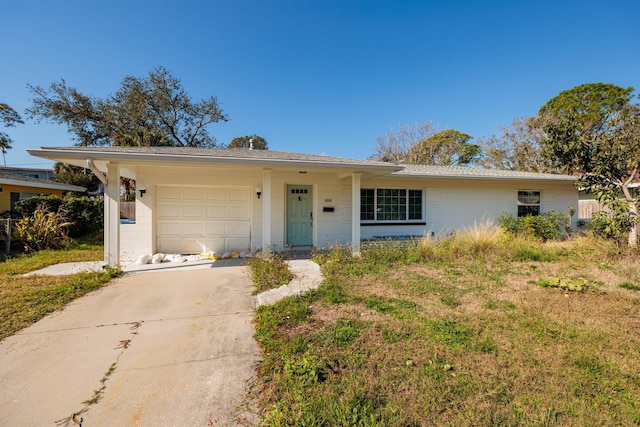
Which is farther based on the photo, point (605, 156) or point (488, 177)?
point (488, 177)

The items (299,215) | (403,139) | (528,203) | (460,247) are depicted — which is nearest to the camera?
(460,247)

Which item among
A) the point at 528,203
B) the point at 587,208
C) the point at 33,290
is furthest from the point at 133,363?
the point at 587,208

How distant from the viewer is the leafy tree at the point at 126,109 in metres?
17.7

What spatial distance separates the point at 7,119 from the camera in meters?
22.3

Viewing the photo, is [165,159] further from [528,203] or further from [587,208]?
[587,208]

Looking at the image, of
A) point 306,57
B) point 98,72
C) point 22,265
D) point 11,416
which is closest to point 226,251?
point 22,265

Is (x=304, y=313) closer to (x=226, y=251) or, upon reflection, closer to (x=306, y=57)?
(x=226, y=251)

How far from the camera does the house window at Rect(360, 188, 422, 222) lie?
1004cm

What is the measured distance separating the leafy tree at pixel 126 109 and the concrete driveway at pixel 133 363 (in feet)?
49.6

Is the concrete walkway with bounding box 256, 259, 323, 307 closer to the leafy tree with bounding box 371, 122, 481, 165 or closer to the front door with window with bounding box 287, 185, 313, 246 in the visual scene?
the front door with window with bounding box 287, 185, 313, 246

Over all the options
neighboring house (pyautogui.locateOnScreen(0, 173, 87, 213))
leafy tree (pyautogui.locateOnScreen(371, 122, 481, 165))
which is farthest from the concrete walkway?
leafy tree (pyautogui.locateOnScreen(371, 122, 481, 165))

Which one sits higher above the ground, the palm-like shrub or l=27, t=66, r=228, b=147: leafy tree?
l=27, t=66, r=228, b=147: leafy tree

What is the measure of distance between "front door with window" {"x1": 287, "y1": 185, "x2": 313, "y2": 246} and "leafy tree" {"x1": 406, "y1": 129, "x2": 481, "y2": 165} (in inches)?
694

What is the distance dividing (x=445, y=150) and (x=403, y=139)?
4.05 meters
